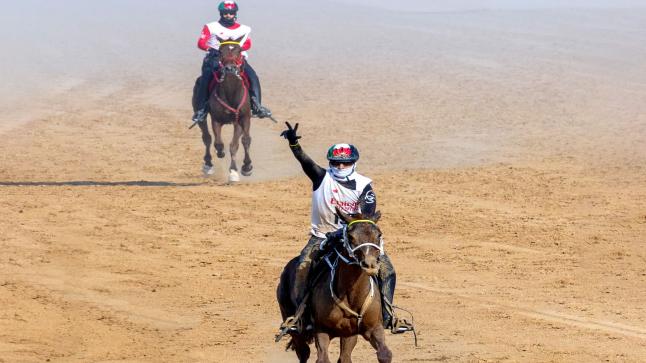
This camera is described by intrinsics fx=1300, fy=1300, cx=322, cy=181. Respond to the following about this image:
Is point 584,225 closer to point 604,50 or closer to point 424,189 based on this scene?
point 424,189

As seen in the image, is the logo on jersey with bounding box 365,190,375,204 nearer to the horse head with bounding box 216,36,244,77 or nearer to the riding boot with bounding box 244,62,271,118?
the horse head with bounding box 216,36,244,77

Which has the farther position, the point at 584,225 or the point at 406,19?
the point at 406,19

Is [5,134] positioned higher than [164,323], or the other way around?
[164,323]

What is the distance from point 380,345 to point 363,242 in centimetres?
145

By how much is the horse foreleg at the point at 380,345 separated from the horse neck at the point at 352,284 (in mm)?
401

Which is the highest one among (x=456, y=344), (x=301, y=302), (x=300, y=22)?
(x=301, y=302)

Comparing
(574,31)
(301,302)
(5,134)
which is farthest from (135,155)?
(574,31)

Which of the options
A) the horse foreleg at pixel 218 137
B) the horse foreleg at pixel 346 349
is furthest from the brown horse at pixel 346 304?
the horse foreleg at pixel 218 137

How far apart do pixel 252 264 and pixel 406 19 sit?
49.1 m

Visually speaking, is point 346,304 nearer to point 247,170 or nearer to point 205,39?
point 205,39

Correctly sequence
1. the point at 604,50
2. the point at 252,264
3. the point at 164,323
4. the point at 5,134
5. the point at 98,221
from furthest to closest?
the point at 604,50
the point at 5,134
the point at 98,221
the point at 252,264
the point at 164,323

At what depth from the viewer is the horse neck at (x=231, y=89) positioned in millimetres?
29078

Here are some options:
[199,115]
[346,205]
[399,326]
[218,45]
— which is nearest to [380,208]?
[199,115]

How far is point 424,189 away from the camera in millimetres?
29516
